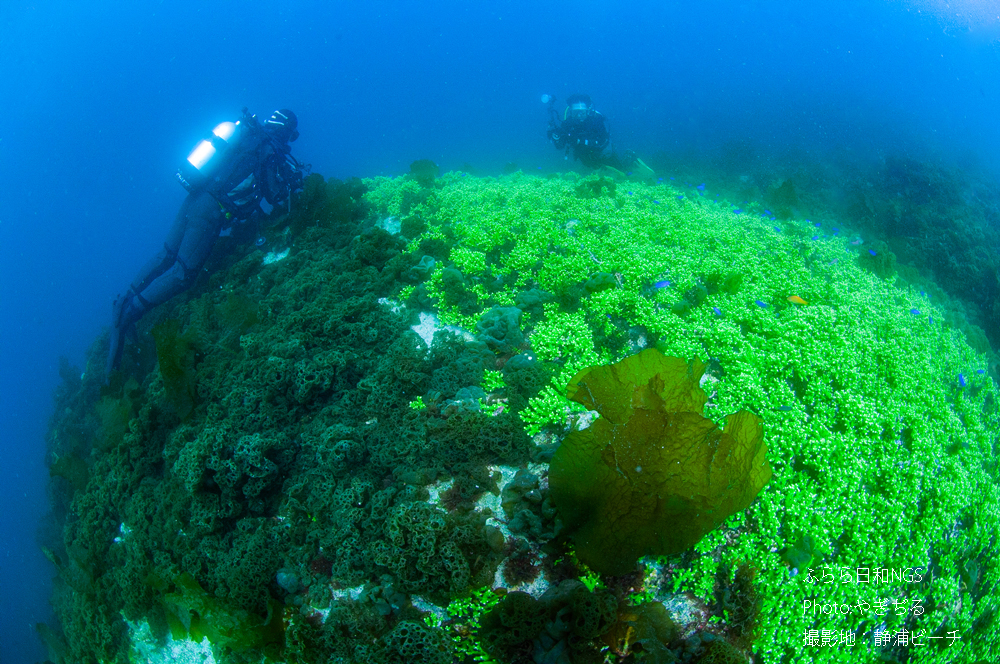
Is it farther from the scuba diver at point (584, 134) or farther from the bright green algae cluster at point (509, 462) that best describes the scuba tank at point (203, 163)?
the scuba diver at point (584, 134)

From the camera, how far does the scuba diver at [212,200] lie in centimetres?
1175

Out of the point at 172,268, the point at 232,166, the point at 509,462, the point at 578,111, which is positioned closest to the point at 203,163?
the point at 232,166

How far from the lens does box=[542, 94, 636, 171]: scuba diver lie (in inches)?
787

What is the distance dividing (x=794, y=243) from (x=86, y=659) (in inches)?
644

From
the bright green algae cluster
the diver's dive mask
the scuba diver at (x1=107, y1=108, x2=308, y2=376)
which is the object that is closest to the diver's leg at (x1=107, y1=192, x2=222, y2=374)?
the scuba diver at (x1=107, y1=108, x2=308, y2=376)

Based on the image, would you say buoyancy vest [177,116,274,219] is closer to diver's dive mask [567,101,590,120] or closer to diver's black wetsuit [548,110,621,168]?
diver's black wetsuit [548,110,621,168]

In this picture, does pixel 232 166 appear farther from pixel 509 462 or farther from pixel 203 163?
pixel 509 462

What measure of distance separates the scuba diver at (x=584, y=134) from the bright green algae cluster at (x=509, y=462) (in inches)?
488

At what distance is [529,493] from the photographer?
191 inches

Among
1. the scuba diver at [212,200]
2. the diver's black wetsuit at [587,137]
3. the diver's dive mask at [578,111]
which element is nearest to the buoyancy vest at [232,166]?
the scuba diver at [212,200]

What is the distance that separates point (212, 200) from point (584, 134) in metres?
15.7

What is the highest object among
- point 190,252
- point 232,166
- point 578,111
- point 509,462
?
point 578,111

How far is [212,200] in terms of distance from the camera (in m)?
12.4

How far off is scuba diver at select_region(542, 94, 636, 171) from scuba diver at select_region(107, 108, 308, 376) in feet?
41.4
